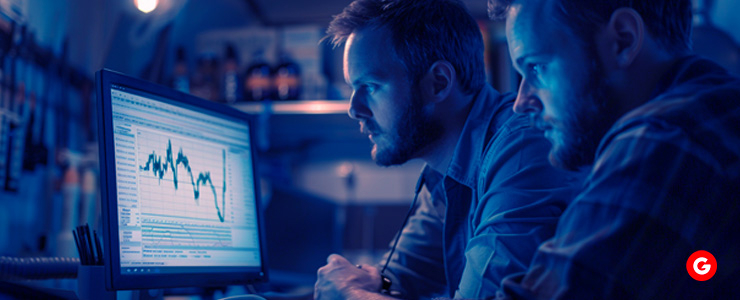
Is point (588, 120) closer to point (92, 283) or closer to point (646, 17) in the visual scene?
point (646, 17)

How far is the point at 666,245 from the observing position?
446mm

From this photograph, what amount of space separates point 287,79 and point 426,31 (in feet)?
4.23

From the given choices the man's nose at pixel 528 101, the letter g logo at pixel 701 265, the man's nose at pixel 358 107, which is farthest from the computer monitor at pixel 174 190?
the letter g logo at pixel 701 265

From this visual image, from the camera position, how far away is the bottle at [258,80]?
7.58 feet

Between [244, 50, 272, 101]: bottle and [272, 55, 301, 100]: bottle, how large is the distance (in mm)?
31

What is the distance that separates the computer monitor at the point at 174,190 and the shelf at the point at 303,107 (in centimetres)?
122

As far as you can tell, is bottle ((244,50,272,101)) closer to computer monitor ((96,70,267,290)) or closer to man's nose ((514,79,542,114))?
computer monitor ((96,70,267,290))

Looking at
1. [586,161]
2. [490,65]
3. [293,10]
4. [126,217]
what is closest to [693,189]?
[586,161]

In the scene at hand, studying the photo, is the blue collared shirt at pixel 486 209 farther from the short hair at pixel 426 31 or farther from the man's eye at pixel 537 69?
the man's eye at pixel 537 69

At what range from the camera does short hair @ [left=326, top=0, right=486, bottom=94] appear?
108 centimetres

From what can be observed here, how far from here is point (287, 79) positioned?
90.6 inches

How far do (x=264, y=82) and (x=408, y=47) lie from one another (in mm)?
1326

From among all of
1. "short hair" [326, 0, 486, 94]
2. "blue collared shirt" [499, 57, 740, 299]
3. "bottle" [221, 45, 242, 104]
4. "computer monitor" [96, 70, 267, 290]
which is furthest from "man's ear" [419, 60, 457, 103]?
"bottle" [221, 45, 242, 104]

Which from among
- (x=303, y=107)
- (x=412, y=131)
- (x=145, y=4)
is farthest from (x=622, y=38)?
(x=303, y=107)
